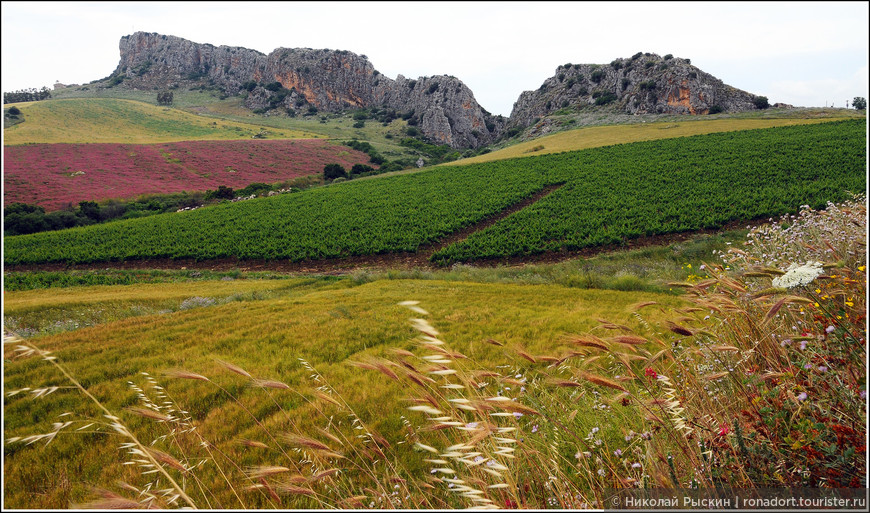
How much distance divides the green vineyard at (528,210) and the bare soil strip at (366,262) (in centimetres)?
43

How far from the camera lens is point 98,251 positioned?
27.3 m

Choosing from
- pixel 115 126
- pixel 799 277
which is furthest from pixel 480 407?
pixel 115 126

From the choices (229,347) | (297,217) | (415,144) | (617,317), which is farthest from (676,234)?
(415,144)

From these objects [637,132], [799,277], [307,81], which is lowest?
[799,277]

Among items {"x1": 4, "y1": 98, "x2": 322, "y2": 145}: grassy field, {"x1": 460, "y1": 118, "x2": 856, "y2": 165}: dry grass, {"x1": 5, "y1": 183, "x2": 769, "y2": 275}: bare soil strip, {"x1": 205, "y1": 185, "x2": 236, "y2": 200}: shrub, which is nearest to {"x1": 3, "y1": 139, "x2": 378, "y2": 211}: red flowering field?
{"x1": 205, "y1": 185, "x2": 236, "y2": 200}: shrub

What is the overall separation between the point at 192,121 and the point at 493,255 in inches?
4082

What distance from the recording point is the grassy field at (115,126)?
211ft

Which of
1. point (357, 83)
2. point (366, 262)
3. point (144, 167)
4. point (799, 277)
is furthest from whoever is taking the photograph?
point (357, 83)

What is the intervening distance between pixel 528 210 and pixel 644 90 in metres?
73.0

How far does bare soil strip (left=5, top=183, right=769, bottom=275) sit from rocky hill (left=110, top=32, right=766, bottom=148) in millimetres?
76054

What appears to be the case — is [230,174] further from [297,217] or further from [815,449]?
[815,449]

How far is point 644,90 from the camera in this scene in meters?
82.7

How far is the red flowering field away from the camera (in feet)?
135

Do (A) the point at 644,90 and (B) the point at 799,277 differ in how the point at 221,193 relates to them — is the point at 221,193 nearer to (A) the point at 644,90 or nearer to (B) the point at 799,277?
(B) the point at 799,277
